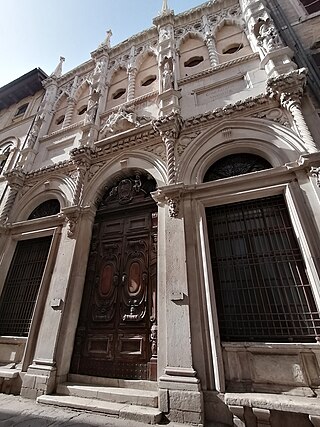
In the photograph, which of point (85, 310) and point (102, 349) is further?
point (85, 310)

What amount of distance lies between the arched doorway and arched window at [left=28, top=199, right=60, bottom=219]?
183 centimetres

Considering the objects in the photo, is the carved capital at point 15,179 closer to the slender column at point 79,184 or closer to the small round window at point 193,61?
the slender column at point 79,184

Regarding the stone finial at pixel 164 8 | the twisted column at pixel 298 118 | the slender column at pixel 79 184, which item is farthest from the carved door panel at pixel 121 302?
the stone finial at pixel 164 8

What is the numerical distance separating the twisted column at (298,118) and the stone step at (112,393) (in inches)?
191

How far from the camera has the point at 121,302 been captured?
468 centimetres

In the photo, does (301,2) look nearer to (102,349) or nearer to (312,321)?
(312,321)

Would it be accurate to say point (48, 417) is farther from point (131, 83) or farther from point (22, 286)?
point (131, 83)

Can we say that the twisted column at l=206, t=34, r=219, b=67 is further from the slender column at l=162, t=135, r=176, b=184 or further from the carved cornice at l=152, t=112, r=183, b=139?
the slender column at l=162, t=135, r=176, b=184

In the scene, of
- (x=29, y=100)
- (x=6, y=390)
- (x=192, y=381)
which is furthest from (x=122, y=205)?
(x=29, y=100)

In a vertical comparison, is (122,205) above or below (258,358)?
above

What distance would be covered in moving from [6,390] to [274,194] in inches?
252

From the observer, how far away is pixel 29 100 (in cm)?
1165

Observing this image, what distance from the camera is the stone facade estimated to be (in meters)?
3.17

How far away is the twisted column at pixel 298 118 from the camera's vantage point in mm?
4053
